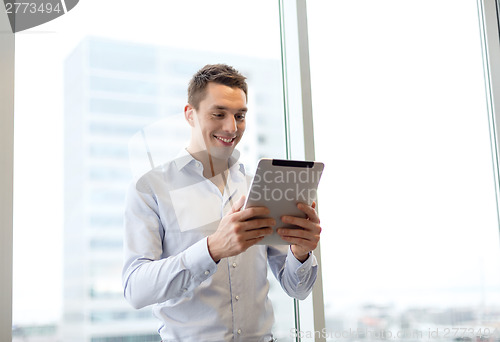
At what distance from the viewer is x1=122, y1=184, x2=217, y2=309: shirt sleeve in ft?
4.94

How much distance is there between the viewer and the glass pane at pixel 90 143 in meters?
1.89

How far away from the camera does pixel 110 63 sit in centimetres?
212

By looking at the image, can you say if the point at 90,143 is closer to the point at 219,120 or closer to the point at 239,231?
the point at 219,120

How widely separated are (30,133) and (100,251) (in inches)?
18.6

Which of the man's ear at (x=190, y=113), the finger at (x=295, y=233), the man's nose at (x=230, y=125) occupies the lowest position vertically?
the finger at (x=295, y=233)

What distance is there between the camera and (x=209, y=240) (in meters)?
1.52

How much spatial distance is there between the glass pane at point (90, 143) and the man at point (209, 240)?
0.35 m

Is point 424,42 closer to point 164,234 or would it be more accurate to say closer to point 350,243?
point 350,243

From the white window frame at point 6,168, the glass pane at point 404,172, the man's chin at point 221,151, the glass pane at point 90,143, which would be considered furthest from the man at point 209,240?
the glass pane at point 404,172

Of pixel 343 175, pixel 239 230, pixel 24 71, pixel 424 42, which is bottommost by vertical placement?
pixel 239 230

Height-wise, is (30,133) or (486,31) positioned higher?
(486,31)

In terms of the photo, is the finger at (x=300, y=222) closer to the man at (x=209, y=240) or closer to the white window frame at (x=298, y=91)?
the man at (x=209, y=240)

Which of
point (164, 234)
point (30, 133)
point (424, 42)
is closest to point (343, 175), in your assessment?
point (424, 42)

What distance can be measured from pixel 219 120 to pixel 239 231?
0.44m
